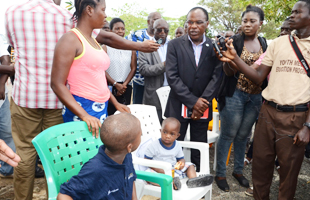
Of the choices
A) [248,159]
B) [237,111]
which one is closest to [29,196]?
[237,111]

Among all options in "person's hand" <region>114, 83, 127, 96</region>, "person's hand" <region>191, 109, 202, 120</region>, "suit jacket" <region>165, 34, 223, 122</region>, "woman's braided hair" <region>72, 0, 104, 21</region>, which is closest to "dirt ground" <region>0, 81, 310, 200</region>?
"person's hand" <region>191, 109, 202, 120</region>

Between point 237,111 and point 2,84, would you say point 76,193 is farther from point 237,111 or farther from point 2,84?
point 237,111

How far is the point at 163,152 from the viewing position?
2576mm

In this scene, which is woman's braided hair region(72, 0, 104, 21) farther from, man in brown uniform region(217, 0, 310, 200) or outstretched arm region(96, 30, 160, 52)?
man in brown uniform region(217, 0, 310, 200)

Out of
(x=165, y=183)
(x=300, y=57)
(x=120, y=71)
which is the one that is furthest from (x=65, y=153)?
(x=120, y=71)

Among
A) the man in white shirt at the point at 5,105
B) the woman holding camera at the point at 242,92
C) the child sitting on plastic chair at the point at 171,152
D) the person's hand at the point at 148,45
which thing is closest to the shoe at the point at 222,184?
the woman holding camera at the point at 242,92

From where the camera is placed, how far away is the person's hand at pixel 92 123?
74.5 inches

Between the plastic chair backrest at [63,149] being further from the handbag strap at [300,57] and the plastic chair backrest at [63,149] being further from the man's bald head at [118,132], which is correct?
the handbag strap at [300,57]

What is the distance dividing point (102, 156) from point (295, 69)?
1.94 metres

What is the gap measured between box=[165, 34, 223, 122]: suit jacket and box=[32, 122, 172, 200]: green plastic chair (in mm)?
1352

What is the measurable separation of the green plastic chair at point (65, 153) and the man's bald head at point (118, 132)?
1.31 feet

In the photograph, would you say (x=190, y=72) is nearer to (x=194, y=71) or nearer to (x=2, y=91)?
(x=194, y=71)

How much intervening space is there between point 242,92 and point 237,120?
1.16 ft

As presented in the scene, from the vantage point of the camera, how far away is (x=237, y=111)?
3.20 meters
